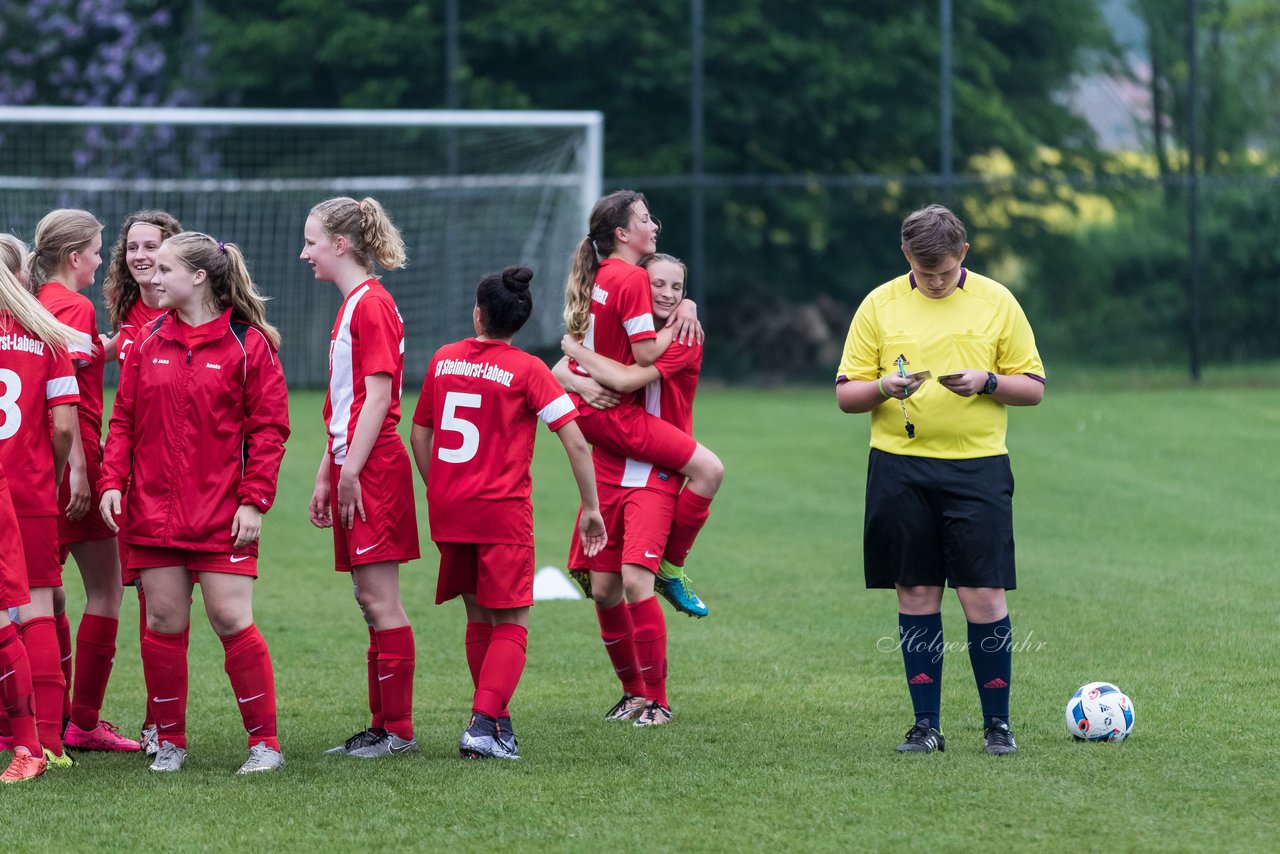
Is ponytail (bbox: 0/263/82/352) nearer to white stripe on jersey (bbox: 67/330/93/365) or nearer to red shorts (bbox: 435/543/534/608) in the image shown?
white stripe on jersey (bbox: 67/330/93/365)

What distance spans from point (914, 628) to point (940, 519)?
38cm

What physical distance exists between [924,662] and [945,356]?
1.01 metres

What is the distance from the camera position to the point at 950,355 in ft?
17.2

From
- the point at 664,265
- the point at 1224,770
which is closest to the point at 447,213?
the point at 664,265

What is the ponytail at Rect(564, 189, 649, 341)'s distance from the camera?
19.6ft

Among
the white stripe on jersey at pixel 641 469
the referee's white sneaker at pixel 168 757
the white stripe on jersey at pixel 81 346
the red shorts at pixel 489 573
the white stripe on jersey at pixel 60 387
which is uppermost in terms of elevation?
the white stripe on jersey at pixel 81 346

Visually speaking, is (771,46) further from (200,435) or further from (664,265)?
(200,435)

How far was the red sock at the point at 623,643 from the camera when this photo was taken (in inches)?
236


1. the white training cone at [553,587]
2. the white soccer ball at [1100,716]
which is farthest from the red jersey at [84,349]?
the white soccer ball at [1100,716]

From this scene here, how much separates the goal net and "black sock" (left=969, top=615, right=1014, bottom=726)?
14.4m

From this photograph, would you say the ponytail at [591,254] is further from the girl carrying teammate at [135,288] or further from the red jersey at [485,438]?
the girl carrying teammate at [135,288]

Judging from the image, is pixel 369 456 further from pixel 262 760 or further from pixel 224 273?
pixel 262 760

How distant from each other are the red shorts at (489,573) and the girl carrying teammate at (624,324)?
0.76 metres

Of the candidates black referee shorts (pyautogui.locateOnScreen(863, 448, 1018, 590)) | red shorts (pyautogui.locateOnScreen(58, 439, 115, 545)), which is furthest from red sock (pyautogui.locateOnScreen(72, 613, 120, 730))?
black referee shorts (pyautogui.locateOnScreen(863, 448, 1018, 590))
